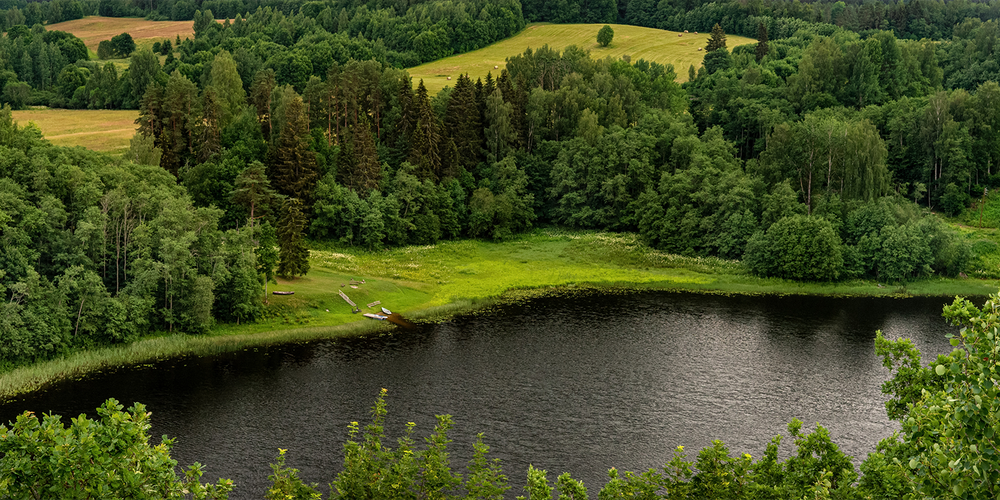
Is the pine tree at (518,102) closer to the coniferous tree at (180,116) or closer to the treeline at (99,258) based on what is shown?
the coniferous tree at (180,116)

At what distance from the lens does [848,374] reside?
235 feet

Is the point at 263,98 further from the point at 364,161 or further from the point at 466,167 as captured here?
the point at 466,167

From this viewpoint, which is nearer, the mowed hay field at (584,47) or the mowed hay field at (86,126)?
the mowed hay field at (86,126)

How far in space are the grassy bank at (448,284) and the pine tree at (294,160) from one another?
27.2 feet

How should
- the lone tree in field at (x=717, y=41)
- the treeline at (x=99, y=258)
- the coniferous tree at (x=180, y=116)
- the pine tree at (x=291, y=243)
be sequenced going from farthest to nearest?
1. the lone tree in field at (x=717, y=41)
2. the coniferous tree at (x=180, y=116)
3. the pine tree at (x=291, y=243)
4. the treeline at (x=99, y=258)

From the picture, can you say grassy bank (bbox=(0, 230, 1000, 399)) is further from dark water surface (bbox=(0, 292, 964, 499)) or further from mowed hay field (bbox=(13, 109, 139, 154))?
mowed hay field (bbox=(13, 109, 139, 154))

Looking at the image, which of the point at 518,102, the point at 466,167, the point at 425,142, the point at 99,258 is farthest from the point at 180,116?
the point at 518,102

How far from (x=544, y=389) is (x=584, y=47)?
127534 mm

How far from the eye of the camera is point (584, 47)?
18325 centimetres

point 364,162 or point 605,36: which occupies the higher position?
point 605,36

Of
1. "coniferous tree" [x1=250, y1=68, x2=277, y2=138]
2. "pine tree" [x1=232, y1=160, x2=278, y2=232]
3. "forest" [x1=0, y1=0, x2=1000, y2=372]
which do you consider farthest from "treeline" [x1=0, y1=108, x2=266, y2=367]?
"coniferous tree" [x1=250, y1=68, x2=277, y2=138]

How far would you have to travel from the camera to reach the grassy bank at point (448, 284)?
75.6m

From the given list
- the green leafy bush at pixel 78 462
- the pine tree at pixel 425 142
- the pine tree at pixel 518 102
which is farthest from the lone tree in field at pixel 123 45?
the green leafy bush at pixel 78 462

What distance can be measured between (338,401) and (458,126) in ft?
230
